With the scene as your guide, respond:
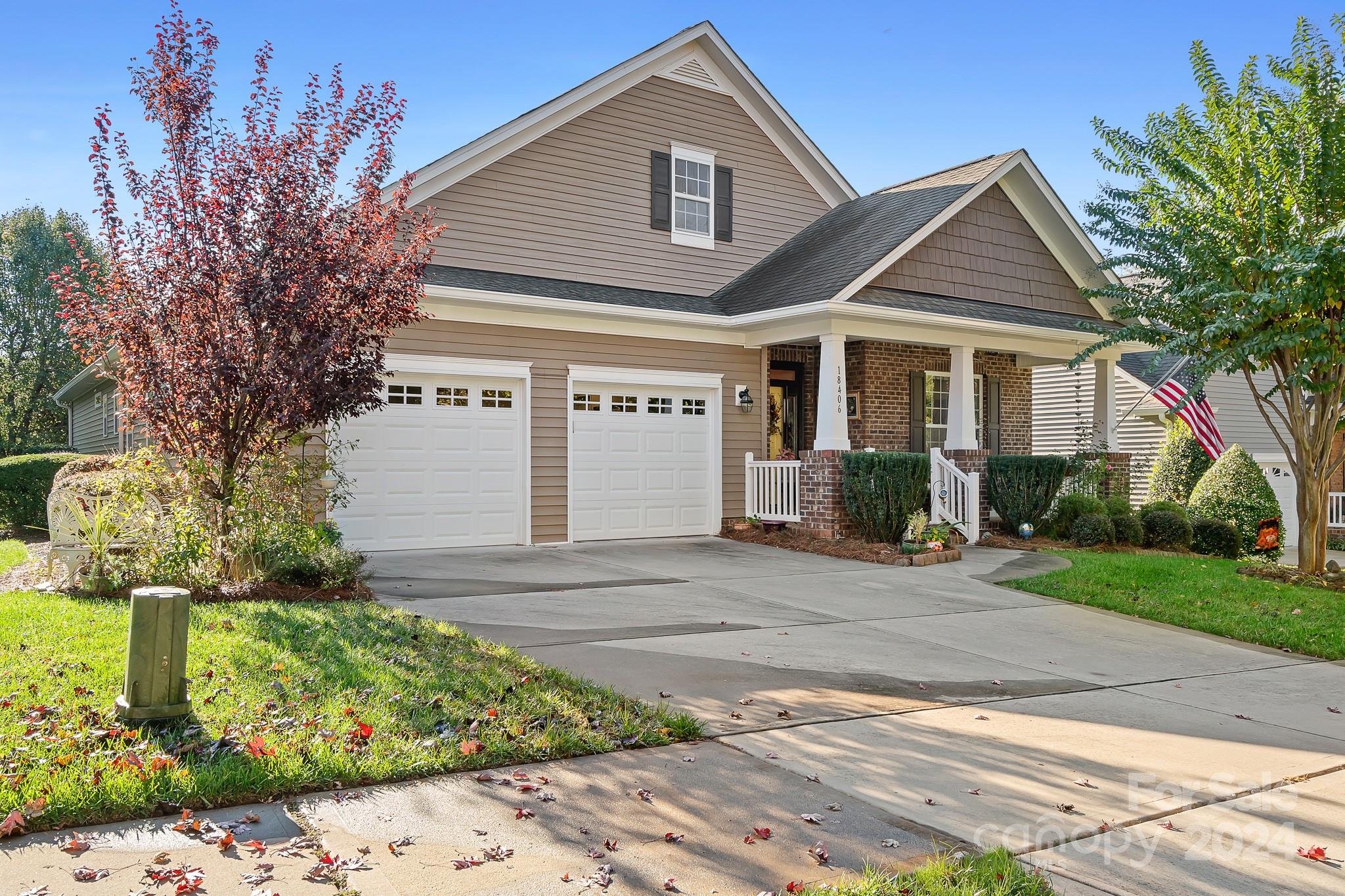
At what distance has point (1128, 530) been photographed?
567 inches

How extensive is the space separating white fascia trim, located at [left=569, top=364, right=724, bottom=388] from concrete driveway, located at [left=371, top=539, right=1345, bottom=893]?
127 inches

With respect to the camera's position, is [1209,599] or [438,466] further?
[438,466]

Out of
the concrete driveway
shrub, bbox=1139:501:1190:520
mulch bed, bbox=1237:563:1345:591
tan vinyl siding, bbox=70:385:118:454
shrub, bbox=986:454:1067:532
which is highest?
tan vinyl siding, bbox=70:385:118:454

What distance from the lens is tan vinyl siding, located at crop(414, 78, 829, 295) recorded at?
553 inches

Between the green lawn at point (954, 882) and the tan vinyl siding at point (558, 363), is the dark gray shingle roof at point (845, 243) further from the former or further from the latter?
the green lawn at point (954, 882)

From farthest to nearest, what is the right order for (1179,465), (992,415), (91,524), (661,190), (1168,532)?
(1179,465)
(992,415)
(661,190)
(1168,532)
(91,524)

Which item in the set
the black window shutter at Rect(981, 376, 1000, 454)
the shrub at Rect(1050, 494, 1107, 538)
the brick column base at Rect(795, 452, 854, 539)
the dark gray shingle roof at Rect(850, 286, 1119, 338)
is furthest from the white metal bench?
the black window shutter at Rect(981, 376, 1000, 454)

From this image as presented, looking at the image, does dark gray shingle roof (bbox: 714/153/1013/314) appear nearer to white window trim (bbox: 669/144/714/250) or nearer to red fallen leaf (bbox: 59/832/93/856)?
white window trim (bbox: 669/144/714/250)

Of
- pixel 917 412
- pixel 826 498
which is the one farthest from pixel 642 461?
pixel 917 412

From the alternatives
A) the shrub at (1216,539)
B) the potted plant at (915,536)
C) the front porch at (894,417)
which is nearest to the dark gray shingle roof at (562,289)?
the front porch at (894,417)

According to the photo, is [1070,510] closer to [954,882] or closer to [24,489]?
[954,882]

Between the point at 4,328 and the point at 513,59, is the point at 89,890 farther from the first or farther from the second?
the point at 4,328

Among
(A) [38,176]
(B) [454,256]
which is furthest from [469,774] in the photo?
(A) [38,176]

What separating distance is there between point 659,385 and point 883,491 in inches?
138
